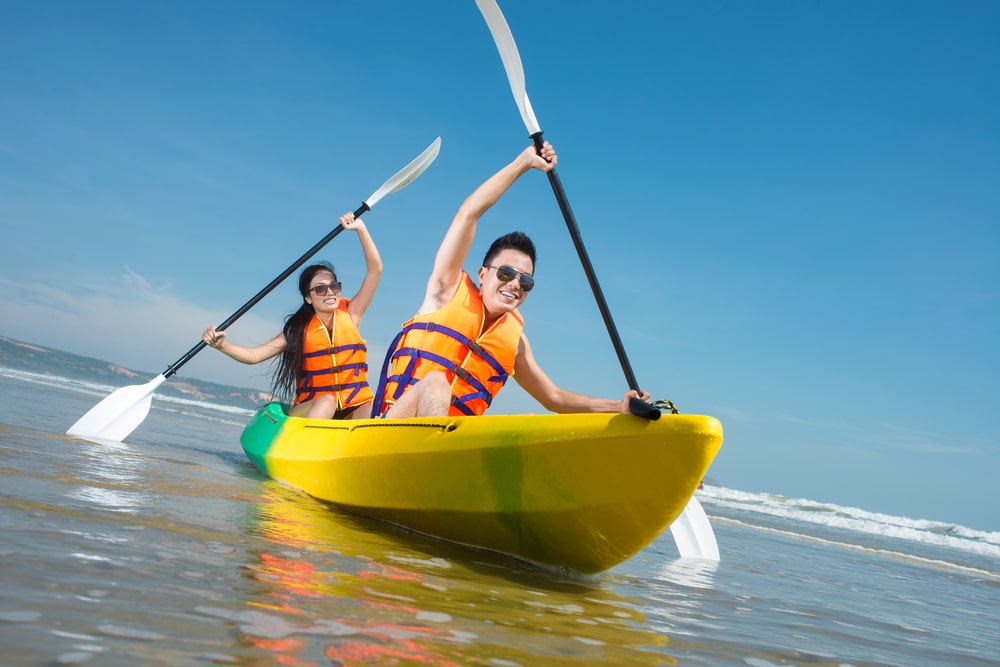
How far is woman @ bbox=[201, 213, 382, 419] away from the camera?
6211 mm

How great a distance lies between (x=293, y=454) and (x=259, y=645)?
3682mm

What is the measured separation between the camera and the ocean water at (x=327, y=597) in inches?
58.5

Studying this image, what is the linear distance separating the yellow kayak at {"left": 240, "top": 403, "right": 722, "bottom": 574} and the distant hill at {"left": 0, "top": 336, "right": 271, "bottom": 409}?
1158 inches

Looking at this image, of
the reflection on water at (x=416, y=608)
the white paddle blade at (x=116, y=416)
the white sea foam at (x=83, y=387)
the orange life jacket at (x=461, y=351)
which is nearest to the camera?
the reflection on water at (x=416, y=608)

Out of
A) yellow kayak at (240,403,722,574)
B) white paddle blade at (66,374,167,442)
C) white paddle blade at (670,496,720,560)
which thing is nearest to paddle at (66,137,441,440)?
white paddle blade at (66,374,167,442)

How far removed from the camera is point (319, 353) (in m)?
6.21

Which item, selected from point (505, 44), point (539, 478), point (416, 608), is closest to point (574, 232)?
point (505, 44)

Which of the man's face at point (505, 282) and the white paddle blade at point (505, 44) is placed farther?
the white paddle blade at point (505, 44)

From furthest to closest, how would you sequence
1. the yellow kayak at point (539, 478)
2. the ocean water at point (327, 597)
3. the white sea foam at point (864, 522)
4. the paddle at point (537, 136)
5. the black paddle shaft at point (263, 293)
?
the white sea foam at point (864, 522), the black paddle shaft at point (263, 293), the paddle at point (537, 136), the yellow kayak at point (539, 478), the ocean water at point (327, 597)

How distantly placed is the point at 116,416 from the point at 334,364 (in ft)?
6.69

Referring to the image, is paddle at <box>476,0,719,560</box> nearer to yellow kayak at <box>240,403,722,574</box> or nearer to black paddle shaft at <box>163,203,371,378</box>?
yellow kayak at <box>240,403,722,574</box>

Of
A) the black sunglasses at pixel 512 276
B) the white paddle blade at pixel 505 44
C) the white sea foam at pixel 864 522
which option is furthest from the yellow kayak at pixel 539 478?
the white sea foam at pixel 864 522

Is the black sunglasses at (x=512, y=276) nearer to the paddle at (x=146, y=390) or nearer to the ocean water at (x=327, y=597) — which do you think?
the ocean water at (x=327, y=597)

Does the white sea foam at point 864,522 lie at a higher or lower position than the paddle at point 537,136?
lower
